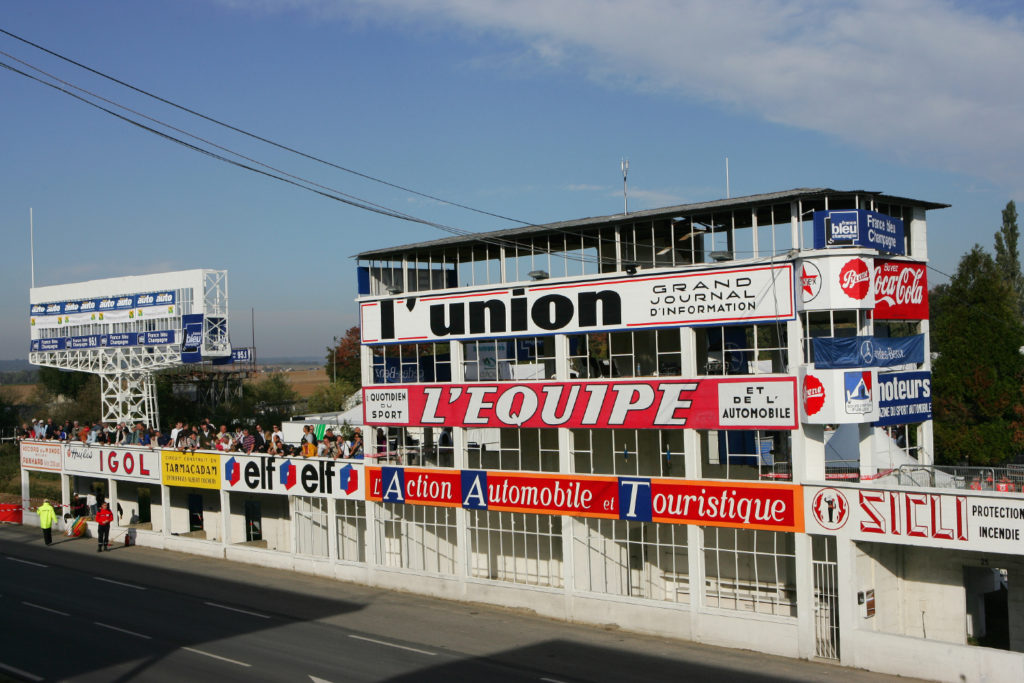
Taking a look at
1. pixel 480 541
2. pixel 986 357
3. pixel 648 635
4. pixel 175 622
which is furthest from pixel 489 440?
pixel 986 357

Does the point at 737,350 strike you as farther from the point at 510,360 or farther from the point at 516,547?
the point at 516,547

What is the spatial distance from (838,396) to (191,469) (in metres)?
24.8

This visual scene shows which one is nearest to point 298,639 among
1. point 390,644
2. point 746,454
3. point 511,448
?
point 390,644

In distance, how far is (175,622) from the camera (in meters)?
24.7

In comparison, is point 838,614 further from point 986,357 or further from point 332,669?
point 986,357

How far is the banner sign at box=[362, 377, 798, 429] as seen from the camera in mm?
21562

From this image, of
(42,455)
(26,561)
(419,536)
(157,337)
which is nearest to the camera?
(419,536)

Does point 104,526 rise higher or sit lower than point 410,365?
lower

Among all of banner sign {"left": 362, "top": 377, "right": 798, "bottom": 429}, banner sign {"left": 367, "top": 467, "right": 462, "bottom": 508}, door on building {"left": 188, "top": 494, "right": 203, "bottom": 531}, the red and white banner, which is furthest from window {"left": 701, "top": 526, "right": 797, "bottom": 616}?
door on building {"left": 188, "top": 494, "right": 203, "bottom": 531}

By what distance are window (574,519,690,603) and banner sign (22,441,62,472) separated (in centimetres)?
2785

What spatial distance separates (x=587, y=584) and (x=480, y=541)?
4.26 metres

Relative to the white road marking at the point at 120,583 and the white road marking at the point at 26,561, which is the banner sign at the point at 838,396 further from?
the white road marking at the point at 26,561

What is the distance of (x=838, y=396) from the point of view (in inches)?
807

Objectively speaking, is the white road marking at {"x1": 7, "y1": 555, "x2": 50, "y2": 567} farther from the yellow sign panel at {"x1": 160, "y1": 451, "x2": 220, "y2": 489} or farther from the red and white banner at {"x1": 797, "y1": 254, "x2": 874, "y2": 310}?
the red and white banner at {"x1": 797, "y1": 254, "x2": 874, "y2": 310}
